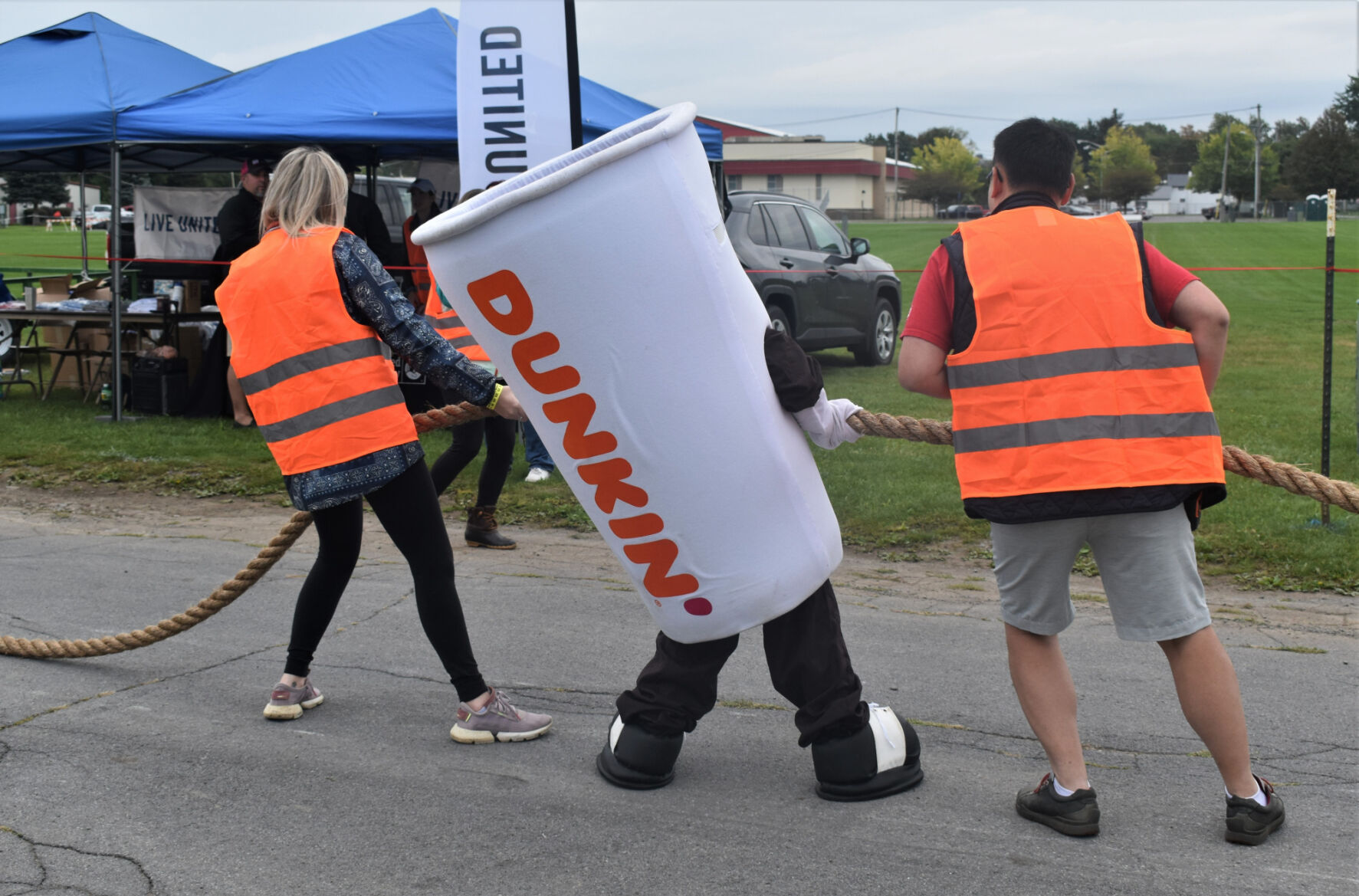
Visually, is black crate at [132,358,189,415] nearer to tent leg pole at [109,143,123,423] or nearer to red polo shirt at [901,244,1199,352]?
tent leg pole at [109,143,123,423]

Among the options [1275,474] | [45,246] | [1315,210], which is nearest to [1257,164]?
[1315,210]

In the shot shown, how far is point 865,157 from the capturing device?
92938 millimetres

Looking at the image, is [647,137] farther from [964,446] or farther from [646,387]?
[964,446]

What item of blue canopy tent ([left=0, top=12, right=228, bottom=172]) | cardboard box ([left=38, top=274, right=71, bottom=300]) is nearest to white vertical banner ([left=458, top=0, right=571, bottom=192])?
blue canopy tent ([left=0, top=12, right=228, bottom=172])

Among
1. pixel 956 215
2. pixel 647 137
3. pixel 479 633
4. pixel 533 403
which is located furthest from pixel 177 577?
pixel 956 215

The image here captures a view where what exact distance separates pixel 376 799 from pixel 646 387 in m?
1.48

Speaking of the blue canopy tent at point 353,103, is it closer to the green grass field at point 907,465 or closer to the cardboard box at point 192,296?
the cardboard box at point 192,296

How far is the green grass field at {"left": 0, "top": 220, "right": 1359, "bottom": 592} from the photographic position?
19.8 feet

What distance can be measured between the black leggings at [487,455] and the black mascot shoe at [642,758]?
3.10 meters

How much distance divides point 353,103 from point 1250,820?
900 cm

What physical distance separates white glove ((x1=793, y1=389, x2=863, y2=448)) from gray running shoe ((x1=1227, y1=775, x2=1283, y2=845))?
133cm

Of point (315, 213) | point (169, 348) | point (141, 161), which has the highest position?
point (141, 161)

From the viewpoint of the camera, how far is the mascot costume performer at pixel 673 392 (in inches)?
104

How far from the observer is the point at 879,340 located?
1366 centimetres
